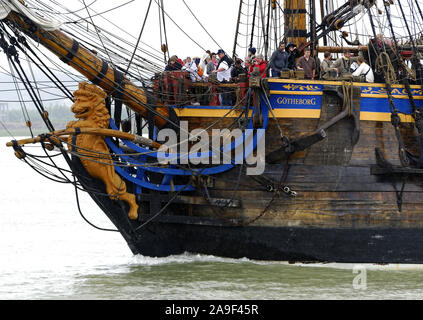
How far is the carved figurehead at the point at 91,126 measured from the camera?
12266 millimetres

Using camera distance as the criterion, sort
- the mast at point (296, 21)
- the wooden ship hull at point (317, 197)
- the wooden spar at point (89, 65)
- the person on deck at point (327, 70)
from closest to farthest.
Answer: the wooden spar at point (89, 65)
the wooden ship hull at point (317, 197)
the person on deck at point (327, 70)
the mast at point (296, 21)

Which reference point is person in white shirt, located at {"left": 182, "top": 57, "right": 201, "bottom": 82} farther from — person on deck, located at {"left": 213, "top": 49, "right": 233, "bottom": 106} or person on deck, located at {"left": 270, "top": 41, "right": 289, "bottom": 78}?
person on deck, located at {"left": 270, "top": 41, "right": 289, "bottom": 78}

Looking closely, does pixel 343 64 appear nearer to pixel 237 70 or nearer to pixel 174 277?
pixel 237 70

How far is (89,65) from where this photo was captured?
1218 centimetres

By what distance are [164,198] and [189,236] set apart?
82 cm

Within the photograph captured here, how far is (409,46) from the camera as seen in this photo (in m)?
15.0

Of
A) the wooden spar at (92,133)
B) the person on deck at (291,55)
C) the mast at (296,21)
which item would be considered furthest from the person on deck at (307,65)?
the wooden spar at (92,133)

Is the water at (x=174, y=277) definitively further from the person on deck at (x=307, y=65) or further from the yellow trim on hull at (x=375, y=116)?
the person on deck at (x=307, y=65)

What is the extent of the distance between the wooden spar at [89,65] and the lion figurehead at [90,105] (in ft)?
0.62

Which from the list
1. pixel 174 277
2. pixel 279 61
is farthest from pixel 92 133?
pixel 279 61

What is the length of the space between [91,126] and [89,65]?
3.03ft

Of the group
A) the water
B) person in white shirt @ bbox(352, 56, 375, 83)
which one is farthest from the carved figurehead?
person in white shirt @ bbox(352, 56, 375, 83)
